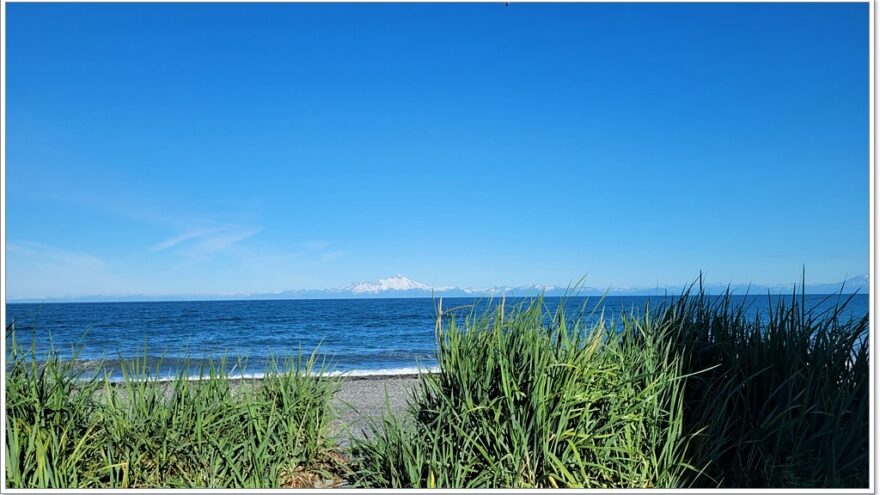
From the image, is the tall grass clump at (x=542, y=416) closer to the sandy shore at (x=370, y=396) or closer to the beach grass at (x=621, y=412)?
the beach grass at (x=621, y=412)

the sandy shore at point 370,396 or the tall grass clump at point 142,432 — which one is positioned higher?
the tall grass clump at point 142,432

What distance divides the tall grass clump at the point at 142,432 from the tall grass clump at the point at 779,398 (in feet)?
7.61

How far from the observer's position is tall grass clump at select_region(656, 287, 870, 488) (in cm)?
295

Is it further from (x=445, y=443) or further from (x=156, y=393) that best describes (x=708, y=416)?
(x=156, y=393)

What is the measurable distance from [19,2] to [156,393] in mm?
2126

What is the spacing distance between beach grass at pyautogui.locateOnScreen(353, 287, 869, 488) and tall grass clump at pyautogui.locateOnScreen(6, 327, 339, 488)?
60cm

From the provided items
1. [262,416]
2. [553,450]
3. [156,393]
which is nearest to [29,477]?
[156,393]

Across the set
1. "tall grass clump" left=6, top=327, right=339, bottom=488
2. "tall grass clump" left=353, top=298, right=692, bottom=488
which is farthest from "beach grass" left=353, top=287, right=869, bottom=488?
"tall grass clump" left=6, top=327, right=339, bottom=488

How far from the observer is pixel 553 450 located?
292 centimetres

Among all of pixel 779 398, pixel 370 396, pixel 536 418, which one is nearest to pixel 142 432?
pixel 536 418

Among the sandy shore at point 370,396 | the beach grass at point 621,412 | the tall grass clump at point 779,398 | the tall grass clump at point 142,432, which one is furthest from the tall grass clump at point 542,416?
the sandy shore at point 370,396

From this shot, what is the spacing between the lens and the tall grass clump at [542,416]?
2.93 m

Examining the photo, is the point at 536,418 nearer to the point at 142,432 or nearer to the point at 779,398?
the point at 779,398

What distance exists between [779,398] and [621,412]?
3.03ft
